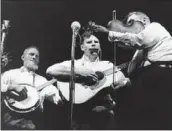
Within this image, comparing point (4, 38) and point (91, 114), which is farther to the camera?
point (4, 38)

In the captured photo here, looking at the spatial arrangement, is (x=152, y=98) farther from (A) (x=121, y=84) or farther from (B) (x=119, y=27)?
(B) (x=119, y=27)

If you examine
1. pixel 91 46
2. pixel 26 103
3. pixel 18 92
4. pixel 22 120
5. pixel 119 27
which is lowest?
pixel 22 120

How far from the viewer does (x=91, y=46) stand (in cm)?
321

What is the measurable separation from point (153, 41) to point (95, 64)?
602 millimetres

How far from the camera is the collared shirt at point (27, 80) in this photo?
3.17m

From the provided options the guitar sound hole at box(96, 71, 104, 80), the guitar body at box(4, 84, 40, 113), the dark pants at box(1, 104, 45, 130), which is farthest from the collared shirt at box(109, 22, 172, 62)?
the dark pants at box(1, 104, 45, 130)

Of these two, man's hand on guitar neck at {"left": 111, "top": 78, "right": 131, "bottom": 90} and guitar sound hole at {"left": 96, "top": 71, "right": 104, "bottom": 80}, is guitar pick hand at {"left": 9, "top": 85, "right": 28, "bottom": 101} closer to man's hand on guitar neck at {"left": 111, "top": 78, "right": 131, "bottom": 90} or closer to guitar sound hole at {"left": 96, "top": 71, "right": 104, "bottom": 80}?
guitar sound hole at {"left": 96, "top": 71, "right": 104, "bottom": 80}

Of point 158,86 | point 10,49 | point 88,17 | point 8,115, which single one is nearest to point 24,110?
point 8,115

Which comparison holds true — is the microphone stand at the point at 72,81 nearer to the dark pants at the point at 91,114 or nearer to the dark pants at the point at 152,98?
the dark pants at the point at 91,114

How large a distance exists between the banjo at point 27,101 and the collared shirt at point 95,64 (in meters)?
0.27

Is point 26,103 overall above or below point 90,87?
below

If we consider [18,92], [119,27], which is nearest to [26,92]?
[18,92]

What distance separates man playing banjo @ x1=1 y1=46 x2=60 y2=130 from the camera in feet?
10.3

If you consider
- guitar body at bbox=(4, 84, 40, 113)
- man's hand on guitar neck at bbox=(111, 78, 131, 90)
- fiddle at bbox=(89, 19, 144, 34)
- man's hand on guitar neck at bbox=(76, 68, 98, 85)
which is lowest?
guitar body at bbox=(4, 84, 40, 113)
